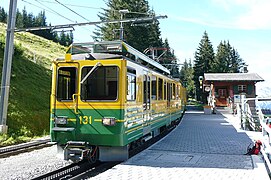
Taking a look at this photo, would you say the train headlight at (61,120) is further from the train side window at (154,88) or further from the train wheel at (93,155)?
the train side window at (154,88)

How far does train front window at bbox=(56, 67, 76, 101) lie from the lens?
7.23 meters

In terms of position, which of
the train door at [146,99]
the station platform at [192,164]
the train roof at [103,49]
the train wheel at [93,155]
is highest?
the train roof at [103,49]

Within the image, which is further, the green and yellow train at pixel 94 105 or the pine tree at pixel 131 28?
the pine tree at pixel 131 28

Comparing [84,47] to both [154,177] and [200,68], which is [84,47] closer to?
[154,177]

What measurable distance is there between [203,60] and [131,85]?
5480 centimetres

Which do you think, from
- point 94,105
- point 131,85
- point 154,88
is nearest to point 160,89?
point 154,88

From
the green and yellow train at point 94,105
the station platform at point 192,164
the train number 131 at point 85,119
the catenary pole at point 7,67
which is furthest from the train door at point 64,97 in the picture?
the catenary pole at point 7,67

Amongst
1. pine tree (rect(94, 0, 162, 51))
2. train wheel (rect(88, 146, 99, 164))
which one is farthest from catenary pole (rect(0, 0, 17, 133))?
pine tree (rect(94, 0, 162, 51))

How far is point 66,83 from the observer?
733 centimetres

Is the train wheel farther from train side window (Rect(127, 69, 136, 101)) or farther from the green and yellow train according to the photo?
train side window (Rect(127, 69, 136, 101))

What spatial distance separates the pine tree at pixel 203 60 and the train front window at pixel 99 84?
51342 mm

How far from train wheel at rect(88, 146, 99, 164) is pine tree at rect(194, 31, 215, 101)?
51.3m

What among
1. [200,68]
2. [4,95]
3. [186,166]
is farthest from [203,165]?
[200,68]

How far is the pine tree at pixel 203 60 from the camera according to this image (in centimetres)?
5847
